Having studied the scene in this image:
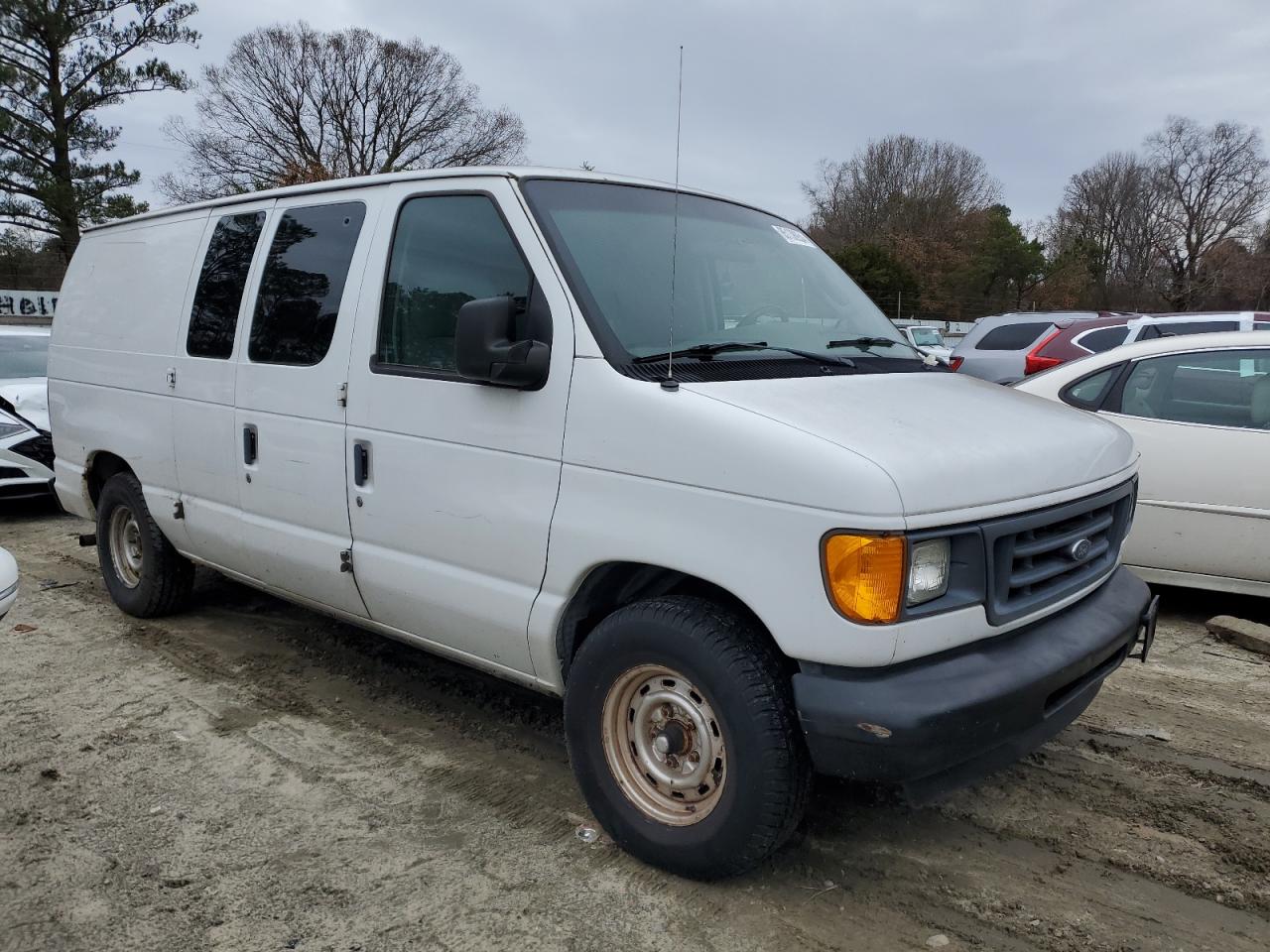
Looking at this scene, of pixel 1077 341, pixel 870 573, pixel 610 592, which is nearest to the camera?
pixel 870 573

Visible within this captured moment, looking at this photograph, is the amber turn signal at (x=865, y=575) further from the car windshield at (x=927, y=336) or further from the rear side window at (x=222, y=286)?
the car windshield at (x=927, y=336)

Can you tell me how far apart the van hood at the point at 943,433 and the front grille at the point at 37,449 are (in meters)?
7.98

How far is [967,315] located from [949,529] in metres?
51.4

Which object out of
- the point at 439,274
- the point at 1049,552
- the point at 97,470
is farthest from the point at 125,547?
the point at 1049,552

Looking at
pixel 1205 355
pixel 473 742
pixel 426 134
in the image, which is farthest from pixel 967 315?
pixel 473 742

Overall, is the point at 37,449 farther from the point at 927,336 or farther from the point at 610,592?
the point at 927,336

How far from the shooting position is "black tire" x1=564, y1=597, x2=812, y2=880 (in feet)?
8.45

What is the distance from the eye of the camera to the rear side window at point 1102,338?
1128cm

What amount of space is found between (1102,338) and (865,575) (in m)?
10.5

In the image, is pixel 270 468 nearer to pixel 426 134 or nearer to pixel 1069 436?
pixel 1069 436

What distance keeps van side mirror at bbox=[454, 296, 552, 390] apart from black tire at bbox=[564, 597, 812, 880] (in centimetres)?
80

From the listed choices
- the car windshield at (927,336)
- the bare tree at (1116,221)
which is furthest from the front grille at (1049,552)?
the bare tree at (1116,221)

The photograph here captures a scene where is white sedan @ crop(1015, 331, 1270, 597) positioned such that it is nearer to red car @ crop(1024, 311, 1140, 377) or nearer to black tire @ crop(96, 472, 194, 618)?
black tire @ crop(96, 472, 194, 618)

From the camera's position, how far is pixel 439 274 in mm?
3492
